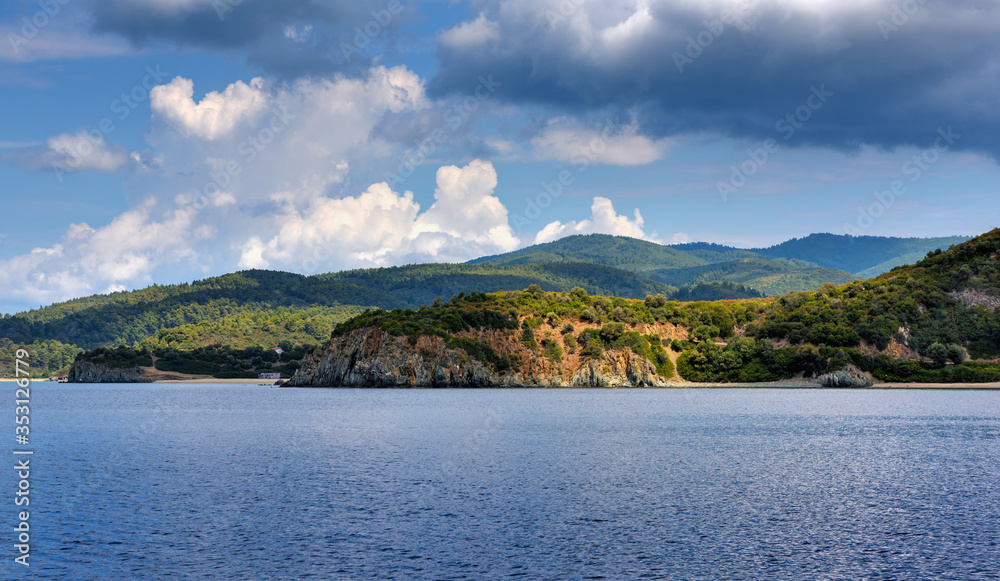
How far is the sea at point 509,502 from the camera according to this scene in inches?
1110

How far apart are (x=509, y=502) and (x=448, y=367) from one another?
139 m

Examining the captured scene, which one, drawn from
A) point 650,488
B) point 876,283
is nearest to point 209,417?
point 650,488

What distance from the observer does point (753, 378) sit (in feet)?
609

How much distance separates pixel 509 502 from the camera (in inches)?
1554

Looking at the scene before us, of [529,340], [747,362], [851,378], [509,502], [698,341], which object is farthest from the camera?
[698,341]

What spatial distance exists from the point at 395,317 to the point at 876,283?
12127cm

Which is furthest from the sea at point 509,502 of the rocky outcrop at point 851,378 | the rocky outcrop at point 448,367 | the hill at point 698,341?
the rocky outcrop at point 448,367

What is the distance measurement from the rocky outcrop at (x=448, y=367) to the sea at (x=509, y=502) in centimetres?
9673

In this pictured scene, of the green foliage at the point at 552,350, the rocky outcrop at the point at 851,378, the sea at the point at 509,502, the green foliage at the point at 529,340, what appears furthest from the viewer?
the green foliage at the point at 552,350

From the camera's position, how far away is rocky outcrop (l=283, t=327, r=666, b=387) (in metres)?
178

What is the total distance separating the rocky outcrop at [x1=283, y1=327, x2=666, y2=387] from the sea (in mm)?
96730

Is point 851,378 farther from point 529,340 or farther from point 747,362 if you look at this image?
point 529,340

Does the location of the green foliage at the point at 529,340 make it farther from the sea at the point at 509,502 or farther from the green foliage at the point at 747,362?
the sea at the point at 509,502

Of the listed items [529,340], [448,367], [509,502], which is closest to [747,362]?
[529,340]
